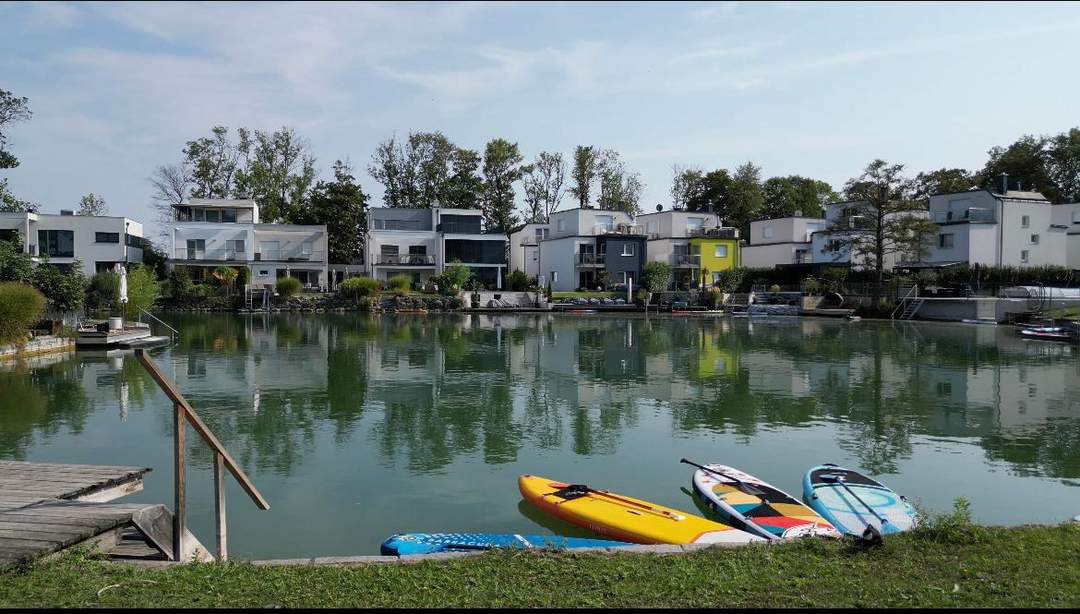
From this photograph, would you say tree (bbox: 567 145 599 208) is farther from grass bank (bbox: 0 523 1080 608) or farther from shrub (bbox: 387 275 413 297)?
grass bank (bbox: 0 523 1080 608)

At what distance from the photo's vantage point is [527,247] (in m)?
75.6

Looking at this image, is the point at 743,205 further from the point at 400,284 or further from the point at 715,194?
the point at 400,284

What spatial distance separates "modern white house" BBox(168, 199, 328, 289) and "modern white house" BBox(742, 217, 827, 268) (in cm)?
3953

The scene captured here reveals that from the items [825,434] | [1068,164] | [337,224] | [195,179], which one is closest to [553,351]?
[825,434]

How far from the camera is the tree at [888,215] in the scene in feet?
170

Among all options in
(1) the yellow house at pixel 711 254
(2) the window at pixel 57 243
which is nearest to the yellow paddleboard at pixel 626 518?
(1) the yellow house at pixel 711 254

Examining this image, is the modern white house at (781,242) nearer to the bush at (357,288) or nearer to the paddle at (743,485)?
the bush at (357,288)

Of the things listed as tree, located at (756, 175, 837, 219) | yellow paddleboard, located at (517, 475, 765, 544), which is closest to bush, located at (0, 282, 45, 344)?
yellow paddleboard, located at (517, 475, 765, 544)

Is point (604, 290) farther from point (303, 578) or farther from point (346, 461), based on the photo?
point (303, 578)

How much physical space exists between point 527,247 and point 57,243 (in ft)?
130

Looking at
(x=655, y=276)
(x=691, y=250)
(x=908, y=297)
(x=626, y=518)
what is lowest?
(x=626, y=518)

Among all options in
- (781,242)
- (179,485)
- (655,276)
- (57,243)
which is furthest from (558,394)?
(781,242)

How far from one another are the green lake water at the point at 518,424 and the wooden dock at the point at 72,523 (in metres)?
1.55

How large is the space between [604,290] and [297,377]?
43198mm
